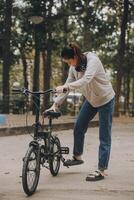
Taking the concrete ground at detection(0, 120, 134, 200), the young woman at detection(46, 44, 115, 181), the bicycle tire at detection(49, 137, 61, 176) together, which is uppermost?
the young woman at detection(46, 44, 115, 181)

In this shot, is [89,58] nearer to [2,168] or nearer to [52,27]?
[2,168]

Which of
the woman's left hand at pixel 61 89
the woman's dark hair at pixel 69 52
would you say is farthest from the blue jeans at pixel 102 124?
the woman's left hand at pixel 61 89

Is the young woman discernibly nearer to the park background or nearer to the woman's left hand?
the woman's left hand

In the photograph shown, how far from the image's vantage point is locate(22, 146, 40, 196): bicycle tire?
6.43 metres

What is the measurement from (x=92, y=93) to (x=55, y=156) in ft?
3.20

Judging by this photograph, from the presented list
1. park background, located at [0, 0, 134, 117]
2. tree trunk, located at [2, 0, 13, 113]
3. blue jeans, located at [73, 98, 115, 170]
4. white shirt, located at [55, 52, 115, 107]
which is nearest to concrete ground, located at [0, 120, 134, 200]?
blue jeans, located at [73, 98, 115, 170]

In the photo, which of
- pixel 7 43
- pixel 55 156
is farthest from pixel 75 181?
pixel 7 43

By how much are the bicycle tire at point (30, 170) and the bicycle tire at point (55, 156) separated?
0.65 m

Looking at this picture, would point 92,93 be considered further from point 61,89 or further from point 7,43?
point 7,43

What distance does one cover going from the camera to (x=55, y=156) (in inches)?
307

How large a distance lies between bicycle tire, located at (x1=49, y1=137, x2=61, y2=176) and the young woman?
33 cm

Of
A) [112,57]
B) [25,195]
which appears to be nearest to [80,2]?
[112,57]

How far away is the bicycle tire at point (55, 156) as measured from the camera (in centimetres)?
753

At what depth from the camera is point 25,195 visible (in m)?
6.57
